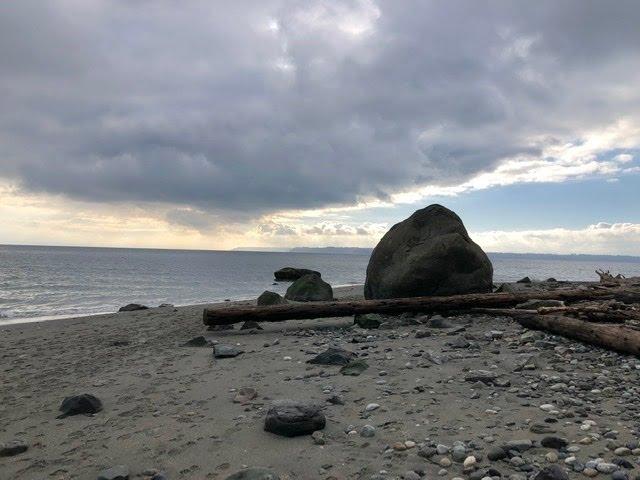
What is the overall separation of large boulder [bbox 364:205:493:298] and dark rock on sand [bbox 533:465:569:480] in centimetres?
959

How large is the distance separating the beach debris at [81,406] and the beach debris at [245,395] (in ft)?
6.43

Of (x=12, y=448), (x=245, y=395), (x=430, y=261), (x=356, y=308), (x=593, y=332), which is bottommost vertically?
(x=12, y=448)

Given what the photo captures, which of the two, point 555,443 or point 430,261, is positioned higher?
point 430,261

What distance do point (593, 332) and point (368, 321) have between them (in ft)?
16.7

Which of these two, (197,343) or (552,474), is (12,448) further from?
(552,474)

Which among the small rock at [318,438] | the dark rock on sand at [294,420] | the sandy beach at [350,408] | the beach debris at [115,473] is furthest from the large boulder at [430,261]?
the beach debris at [115,473]

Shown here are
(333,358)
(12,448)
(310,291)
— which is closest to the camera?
(12,448)

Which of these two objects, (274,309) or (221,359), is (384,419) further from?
(274,309)

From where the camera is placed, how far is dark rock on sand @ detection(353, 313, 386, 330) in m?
11.6

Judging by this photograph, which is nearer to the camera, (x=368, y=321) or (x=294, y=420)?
(x=294, y=420)

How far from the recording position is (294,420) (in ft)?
16.6

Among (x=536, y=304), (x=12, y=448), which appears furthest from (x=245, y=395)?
(x=536, y=304)

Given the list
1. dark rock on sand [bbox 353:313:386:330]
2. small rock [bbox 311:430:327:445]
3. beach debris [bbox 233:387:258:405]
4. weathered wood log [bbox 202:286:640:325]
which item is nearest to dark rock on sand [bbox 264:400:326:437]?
small rock [bbox 311:430:327:445]

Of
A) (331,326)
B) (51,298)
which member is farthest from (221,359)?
(51,298)
